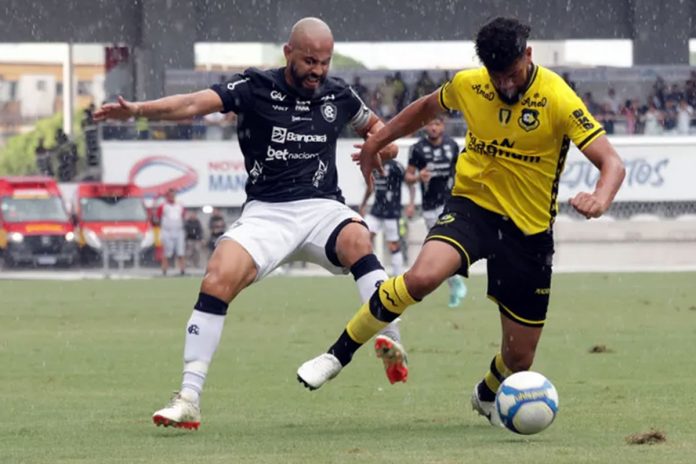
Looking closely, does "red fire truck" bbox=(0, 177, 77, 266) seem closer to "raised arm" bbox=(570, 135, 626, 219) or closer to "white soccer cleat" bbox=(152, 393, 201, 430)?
"white soccer cleat" bbox=(152, 393, 201, 430)

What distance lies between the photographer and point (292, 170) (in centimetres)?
886

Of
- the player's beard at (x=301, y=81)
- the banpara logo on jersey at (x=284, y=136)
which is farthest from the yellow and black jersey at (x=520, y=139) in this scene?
the banpara logo on jersey at (x=284, y=136)

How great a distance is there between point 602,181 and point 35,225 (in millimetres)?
30776

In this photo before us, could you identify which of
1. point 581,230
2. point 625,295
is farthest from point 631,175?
point 625,295

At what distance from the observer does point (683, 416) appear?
827cm

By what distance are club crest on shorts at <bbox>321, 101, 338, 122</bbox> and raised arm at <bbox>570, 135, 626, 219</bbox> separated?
70.0 inches

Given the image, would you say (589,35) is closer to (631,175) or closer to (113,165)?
(631,175)

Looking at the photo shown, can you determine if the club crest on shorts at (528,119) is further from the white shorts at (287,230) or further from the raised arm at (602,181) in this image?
the white shorts at (287,230)

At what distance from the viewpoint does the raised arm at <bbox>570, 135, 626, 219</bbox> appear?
6.89 metres

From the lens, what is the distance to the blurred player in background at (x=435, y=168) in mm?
19109

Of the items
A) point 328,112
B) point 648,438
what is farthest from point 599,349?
point 648,438

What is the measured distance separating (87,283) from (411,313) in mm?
10912

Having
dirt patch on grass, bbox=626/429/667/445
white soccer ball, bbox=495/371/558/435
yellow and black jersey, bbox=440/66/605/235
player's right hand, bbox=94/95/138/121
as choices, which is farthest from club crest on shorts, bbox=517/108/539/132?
player's right hand, bbox=94/95/138/121

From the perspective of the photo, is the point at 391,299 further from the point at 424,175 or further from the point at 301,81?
the point at 424,175
